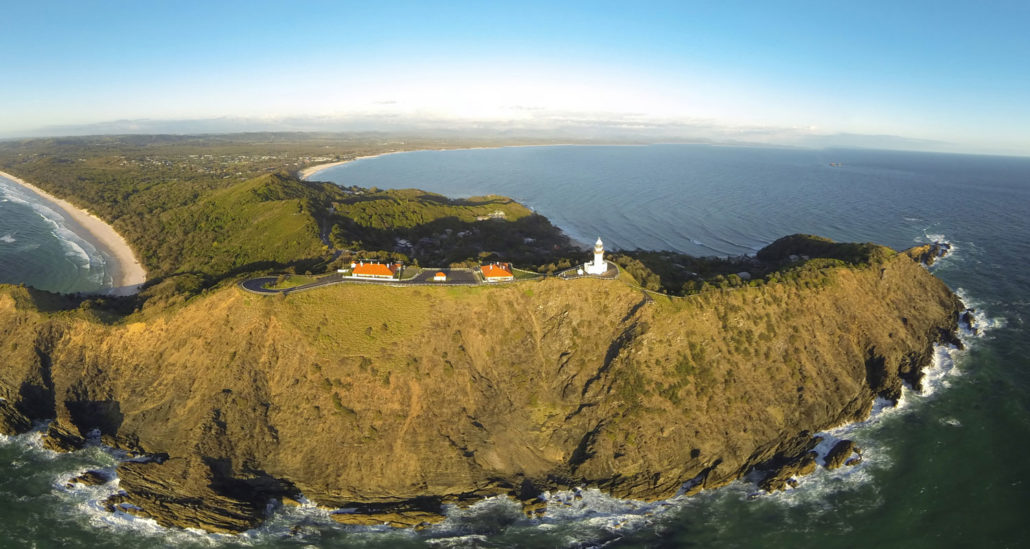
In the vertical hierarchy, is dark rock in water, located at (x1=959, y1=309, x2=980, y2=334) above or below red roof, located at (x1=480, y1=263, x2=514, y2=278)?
below

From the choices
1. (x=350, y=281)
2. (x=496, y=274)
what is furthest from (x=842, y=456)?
(x=350, y=281)

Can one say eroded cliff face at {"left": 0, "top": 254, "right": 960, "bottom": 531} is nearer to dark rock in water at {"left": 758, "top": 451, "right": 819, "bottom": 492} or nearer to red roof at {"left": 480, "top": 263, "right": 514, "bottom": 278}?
red roof at {"left": 480, "top": 263, "right": 514, "bottom": 278}

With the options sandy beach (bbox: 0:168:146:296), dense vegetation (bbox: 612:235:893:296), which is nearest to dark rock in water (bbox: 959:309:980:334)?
dense vegetation (bbox: 612:235:893:296)

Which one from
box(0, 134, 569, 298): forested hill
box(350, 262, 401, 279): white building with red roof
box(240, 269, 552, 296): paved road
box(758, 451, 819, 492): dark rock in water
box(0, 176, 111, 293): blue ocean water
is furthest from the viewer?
box(0, 176, 111, 293): blue ocean water

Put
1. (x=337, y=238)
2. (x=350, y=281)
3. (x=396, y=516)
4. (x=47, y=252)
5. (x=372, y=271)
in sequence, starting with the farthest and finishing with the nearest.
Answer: (x=47, y=252) → (x=337, y=238) → (x=372, y=271) → (x=350, y=281) → (x=396, y=516)

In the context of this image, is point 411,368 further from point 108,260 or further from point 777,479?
point 108,260

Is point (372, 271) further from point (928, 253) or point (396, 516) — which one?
point (928, 253)
